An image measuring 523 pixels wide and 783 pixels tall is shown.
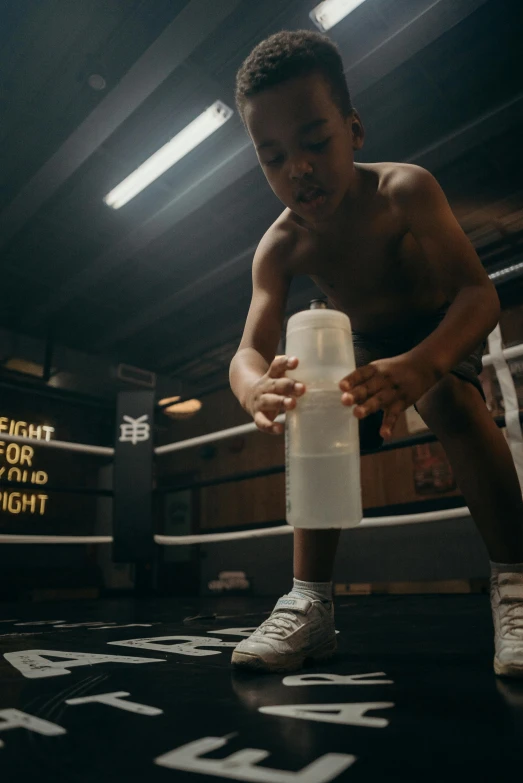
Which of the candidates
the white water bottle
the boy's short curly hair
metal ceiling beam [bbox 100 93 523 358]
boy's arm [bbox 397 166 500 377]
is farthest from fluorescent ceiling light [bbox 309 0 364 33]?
the white water bottle

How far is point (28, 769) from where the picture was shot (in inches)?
15.9

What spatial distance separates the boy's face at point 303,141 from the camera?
2.71 feet

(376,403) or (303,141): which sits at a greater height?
(303,141)

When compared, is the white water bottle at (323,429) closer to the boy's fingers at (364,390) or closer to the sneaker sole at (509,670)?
the boy's fingers at (364,390)

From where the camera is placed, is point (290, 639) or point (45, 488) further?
point (45, 488)

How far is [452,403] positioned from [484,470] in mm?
123

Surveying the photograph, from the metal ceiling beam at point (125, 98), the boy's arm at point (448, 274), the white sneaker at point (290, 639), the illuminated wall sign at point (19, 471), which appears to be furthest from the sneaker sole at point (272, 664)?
the illuminated wall sign at point (19, 471)

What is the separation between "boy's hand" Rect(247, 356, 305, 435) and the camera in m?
0.65

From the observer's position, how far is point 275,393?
2.18 feet

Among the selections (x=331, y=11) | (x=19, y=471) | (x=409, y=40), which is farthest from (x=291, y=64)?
(x=19, y=471)

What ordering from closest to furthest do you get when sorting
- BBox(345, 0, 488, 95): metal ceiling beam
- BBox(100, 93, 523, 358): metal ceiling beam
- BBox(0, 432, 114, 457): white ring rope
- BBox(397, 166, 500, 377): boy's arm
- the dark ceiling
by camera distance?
BBox(397, 166, 500, 377): boy's arm, BBox(0, 432, 114, 457): white ring rope, BBox(345, 0, 488, 95): metal ceiling beam, the dark ceiling, BBox(100, 93, 523, 358): metal ceiling beam

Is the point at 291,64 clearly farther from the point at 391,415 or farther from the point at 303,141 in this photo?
the point at 391,415

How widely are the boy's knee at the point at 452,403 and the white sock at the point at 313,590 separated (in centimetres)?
34

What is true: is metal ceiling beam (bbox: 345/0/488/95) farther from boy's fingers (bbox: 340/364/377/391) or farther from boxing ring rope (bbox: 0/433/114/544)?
boy's fingers (bbox: 340/364/377/391)
